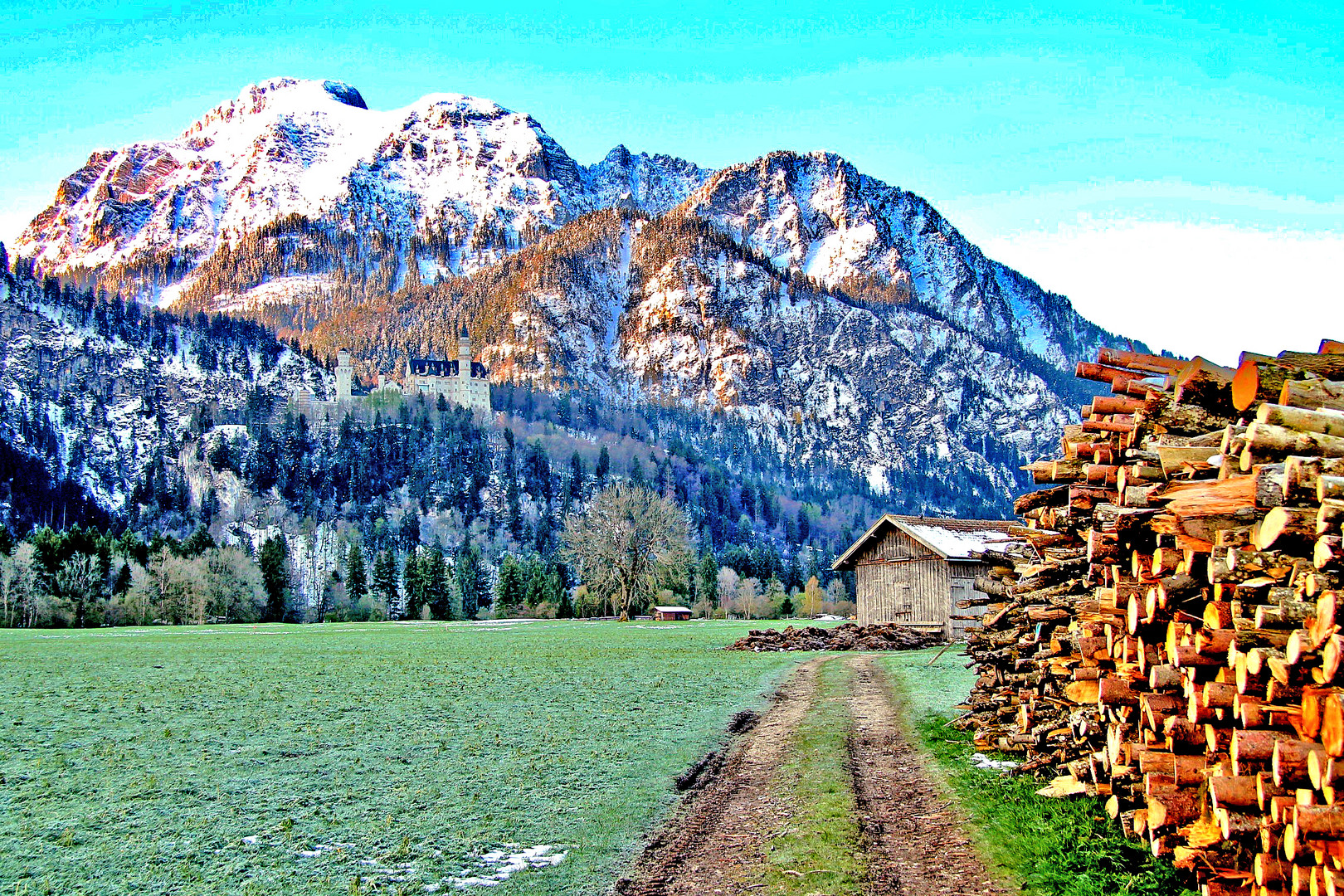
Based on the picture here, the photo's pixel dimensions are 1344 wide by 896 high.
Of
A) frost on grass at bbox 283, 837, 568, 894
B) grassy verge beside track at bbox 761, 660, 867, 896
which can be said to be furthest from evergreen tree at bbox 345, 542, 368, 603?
frost on grass at bbox 283, 837, 568, 894

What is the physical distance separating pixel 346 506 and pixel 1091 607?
597ft

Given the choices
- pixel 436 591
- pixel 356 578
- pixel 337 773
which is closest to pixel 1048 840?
pixel 337 773

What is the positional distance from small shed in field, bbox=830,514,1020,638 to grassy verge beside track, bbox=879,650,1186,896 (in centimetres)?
3036

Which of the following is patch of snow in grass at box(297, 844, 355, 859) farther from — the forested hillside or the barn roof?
the forested hillside

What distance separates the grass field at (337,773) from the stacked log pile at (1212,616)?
5.40m

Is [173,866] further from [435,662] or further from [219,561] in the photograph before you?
[219,561]

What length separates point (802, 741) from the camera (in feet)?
53.9

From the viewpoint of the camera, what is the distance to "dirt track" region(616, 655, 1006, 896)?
912 cm

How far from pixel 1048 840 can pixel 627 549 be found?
7126cm

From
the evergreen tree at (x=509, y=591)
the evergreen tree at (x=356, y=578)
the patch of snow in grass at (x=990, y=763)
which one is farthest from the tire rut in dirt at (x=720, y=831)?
the evergreen tree at (x=356, y=578)

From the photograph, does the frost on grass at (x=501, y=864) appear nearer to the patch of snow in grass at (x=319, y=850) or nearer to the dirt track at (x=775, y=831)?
the dirt track at (x=775, y=831)

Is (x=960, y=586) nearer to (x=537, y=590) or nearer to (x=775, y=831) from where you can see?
(x=775, y=831)

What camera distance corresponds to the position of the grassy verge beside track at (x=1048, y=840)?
8.88 metres

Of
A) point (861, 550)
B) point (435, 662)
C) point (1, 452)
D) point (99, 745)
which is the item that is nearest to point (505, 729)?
point (99, 745)
